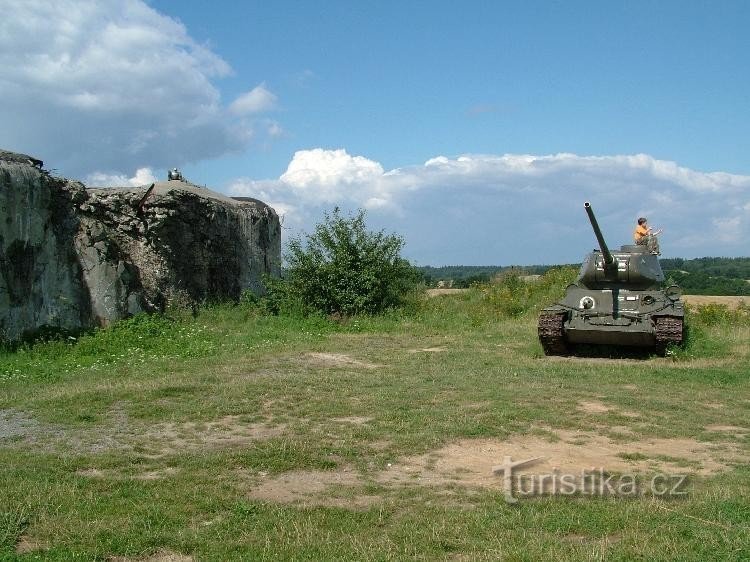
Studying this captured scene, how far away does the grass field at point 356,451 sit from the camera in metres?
4.69

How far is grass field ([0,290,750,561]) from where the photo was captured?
4688 millimetres

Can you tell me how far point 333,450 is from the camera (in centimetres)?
686

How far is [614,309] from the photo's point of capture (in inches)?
564

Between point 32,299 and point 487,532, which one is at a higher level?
point 32,299

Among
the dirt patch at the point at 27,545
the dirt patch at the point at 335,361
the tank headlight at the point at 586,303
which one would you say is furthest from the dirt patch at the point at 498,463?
the tank headlight at the point at 586,303

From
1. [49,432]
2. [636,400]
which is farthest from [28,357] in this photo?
[636,400]

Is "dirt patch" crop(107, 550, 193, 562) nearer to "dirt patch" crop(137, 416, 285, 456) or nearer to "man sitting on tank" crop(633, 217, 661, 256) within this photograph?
"dirt patch" crop(137, 416, 285, 456)

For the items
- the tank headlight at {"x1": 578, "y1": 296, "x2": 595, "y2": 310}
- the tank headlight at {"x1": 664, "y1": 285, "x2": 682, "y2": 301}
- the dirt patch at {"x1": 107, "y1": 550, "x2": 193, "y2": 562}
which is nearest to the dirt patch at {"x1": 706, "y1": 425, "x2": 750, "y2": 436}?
the dirt patch at {"x1": 107, "y1": 550, "x2": 193, "y2": 562}

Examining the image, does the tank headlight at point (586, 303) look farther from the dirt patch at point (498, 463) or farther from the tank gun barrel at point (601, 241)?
the dirt patch at point (498, 463)

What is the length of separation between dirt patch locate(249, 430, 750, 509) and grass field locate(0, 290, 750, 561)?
0.03m

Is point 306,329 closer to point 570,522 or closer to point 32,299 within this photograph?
point 32,299

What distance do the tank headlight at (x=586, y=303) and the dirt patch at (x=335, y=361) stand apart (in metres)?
4.30

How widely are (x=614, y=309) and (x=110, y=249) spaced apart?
9.74 meters

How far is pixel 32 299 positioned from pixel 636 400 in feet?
32.9
